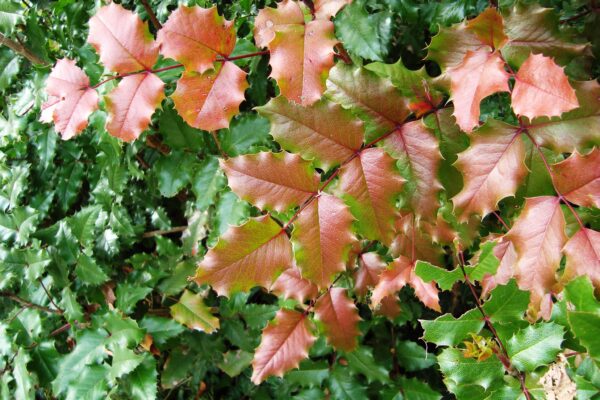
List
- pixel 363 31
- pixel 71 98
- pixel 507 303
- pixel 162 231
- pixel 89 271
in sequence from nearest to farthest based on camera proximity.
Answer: pixel 507 303
pixel 71 98
pixel 363 31
pixel 89 271
pixel 162 231

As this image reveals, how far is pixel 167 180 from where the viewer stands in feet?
4.33

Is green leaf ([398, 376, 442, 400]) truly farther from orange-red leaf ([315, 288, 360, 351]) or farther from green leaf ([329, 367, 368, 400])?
orange-red leaf ([315, 288, 360, 351])

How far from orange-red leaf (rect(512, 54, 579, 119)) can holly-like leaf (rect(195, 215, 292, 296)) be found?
369mm

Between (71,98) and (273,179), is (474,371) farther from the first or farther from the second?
(71,98)

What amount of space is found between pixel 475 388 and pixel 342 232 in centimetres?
32

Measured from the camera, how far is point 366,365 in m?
1.34

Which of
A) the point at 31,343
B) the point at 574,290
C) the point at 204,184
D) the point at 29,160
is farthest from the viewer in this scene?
the point at 29,160

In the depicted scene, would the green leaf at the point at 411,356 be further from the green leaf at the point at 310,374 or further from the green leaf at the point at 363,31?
the green leaf at the point at 363,31

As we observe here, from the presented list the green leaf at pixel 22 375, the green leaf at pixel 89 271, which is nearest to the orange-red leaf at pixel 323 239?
the green leaf at pixel 89 271

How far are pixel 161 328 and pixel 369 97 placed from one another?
1.01 meters

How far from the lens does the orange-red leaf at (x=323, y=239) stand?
26.8 inches

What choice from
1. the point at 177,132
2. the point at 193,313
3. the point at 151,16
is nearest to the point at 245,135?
the point at 177,132

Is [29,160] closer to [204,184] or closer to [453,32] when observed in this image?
[204,184]

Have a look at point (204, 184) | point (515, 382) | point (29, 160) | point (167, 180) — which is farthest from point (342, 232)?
point (29, 160)
